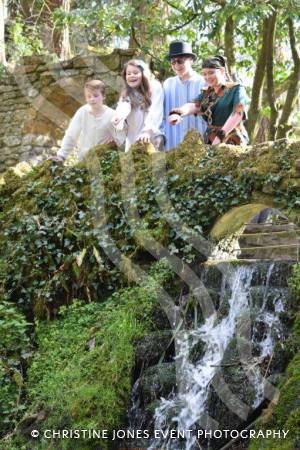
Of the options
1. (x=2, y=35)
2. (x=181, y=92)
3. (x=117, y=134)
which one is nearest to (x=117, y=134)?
(x=117, y=134)

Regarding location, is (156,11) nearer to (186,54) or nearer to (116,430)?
(186,54)

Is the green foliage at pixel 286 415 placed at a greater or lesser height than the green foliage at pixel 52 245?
lesser

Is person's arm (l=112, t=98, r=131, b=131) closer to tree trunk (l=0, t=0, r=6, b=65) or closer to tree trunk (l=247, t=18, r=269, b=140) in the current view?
tree trunk (l=247, t=18, r=269, b=140)

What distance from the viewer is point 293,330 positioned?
17.1 feet

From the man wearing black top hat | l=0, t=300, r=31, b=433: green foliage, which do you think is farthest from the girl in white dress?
l=0, t=300, r=31, b=433: green foliage

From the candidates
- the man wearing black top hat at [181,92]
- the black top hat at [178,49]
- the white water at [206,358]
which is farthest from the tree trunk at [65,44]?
the white water at [206,358]

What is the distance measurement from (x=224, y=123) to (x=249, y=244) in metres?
1.27

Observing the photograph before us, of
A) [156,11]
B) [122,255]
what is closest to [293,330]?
[122,255]

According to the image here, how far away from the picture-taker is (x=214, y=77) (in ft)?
23.0

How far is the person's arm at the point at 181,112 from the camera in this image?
7035 millimetres

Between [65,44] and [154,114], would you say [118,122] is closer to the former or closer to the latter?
[154,114]

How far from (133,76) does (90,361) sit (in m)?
3.02

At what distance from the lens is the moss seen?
20.2 feet

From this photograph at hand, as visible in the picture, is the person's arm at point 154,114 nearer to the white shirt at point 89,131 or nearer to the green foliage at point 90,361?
the white shirt at point 89,131
